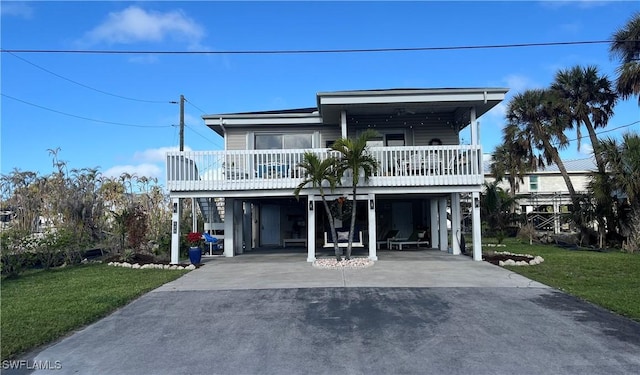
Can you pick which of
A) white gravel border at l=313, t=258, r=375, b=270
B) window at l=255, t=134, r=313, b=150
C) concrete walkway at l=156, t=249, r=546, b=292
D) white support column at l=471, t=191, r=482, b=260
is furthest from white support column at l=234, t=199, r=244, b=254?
white support column at l=471, t=191, r=482, b=260

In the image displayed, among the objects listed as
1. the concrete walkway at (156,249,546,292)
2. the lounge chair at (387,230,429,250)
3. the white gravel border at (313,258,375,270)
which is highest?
the lounge chair at (387,230,429,250)

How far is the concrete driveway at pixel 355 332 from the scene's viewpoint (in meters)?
4.76

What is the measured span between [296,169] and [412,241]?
6.38 meters

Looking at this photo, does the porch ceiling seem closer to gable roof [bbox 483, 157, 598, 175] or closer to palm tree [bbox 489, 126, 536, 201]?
palm tree [bbox 489, 126, 536, 201]

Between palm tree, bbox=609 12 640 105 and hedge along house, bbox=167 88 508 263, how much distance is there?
7.17m

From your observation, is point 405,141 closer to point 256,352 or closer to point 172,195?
point 172,195

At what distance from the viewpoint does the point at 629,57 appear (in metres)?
18.5

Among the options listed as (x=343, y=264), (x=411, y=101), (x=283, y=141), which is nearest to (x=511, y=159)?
(x=411, y=101)

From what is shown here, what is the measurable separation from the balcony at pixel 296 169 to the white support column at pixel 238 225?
8.38 ft

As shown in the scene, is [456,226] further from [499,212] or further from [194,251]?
[499,212]

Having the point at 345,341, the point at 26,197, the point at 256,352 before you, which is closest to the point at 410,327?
the point at 345,341

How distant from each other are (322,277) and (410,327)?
434cm

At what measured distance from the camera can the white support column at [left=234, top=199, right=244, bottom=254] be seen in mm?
16484

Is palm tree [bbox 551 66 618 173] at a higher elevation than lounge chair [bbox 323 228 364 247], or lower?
higher
